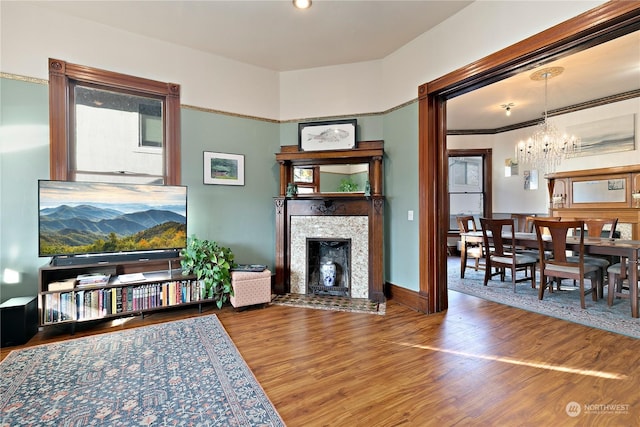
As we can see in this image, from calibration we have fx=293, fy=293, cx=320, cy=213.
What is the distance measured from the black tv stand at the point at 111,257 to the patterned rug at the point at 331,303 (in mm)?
1369

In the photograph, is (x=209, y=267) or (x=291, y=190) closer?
(x=209, y=267)

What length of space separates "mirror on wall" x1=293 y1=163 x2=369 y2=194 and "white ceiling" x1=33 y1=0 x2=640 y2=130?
4.67 ft

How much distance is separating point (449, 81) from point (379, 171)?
1251 mm

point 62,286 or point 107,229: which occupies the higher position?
point 107,229

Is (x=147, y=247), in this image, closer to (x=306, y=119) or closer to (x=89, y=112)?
(x=89, y=112)

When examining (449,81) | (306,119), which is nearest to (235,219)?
(306,119)

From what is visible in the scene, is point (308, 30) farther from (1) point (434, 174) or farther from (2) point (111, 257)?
(2) point (111, 257)

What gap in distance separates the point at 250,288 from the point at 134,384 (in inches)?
59.0

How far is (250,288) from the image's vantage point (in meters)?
3.31

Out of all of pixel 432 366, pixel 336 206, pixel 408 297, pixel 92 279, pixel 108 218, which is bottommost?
pixel 432 366

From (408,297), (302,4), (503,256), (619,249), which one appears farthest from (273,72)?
(619,249)

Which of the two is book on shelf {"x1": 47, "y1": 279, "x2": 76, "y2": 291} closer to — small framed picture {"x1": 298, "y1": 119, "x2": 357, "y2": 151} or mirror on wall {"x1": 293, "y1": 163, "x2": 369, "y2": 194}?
mirror on wall {"x1": 293, "y1": 163, "x2": 369, "y2": 194}

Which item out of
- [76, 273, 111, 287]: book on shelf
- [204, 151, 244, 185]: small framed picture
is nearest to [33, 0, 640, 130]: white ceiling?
[204, 151, 244, 185]: small framed picture

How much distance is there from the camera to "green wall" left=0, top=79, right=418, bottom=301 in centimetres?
277
